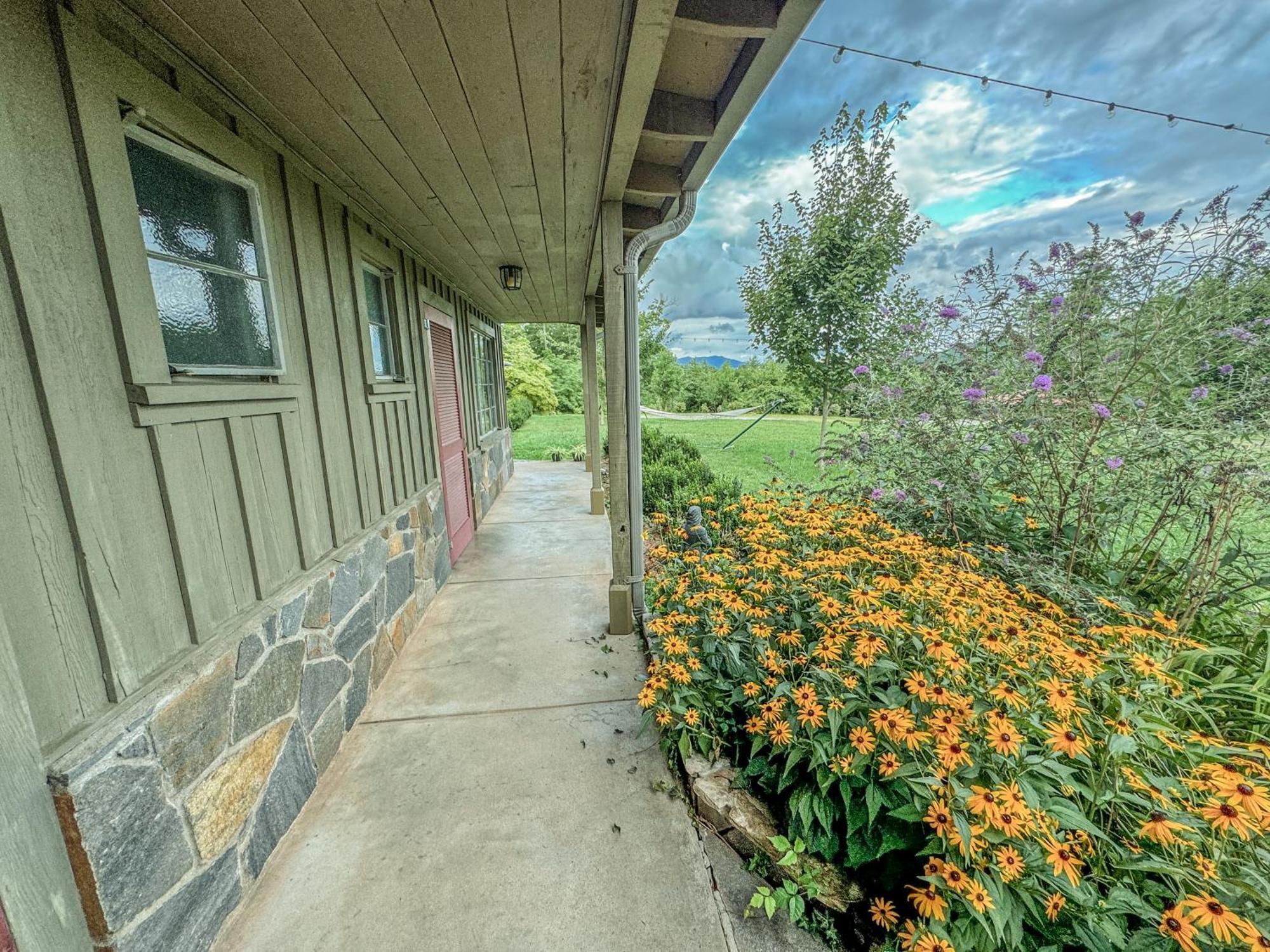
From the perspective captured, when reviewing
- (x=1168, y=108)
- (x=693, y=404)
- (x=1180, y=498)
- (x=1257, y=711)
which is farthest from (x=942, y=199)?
(x=693, y=404)

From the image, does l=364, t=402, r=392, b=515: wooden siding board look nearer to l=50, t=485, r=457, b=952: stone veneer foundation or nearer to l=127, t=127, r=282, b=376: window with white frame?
l=50, t=485, r=457, b=952: stone veneer foundation

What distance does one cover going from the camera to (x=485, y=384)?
613 cm

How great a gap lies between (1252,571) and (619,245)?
3293 millimetres

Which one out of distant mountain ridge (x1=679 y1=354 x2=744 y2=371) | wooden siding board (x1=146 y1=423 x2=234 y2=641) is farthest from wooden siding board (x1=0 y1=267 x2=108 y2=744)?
distant mountain ridge (x1=679 y1=354 x2=744 y2=371)

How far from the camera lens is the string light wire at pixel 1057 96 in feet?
10.3

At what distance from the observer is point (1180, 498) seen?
200 centimetres

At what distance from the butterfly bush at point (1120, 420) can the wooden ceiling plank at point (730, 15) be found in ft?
6.71

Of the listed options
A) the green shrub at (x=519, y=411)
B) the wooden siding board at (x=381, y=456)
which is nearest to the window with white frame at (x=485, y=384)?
the wooden siding board at (x=381, y=456)

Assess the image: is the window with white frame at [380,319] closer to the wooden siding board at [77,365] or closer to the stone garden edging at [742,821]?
the wooden siding board at [77,365]

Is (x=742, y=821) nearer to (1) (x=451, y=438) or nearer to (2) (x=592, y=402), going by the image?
(1) (x=451, y=438)

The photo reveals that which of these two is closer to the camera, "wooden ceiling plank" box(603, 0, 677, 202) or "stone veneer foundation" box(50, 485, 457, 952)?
"stone veneer foundation" box(50, 485, 457, 952)

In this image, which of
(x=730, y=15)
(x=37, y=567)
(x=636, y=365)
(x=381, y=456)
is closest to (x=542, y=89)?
(x=730, y=15)

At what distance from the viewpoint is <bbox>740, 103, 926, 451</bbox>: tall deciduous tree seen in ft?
17.6

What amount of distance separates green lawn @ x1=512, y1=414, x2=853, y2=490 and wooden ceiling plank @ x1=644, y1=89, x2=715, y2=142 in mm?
1987
